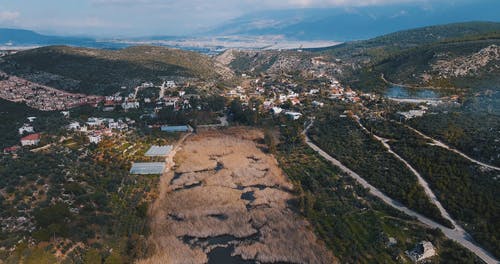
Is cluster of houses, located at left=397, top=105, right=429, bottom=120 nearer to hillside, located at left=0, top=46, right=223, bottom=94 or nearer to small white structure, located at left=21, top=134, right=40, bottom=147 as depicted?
hillside, located at left=0, top=46, right=223, bottom=94

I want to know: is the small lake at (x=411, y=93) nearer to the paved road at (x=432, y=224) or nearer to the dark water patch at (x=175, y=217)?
the paved road at (x=432, y=224)

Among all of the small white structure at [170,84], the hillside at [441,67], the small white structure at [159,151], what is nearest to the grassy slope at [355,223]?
the small white structure at [159,151]

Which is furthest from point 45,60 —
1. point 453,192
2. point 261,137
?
point 453,192

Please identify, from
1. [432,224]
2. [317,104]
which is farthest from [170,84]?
[432,224]

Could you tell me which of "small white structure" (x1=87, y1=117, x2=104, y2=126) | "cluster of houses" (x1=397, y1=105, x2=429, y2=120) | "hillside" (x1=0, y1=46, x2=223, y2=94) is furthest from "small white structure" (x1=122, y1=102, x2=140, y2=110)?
"cluster of houses" (x1=397, y1=105, x2=429, y2=120)

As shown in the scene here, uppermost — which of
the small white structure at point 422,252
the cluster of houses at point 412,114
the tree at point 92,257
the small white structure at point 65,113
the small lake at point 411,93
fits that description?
the small lake at point 411,93

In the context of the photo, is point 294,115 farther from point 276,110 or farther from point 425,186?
point 425,186

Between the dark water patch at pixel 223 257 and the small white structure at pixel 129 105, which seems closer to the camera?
the dark water patch at pixel 223 257
